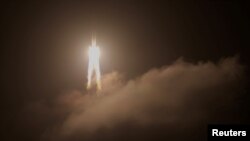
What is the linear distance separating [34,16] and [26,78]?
120 cm

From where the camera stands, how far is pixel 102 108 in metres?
8.82

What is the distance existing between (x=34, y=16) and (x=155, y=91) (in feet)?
8.92

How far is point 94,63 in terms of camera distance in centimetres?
899

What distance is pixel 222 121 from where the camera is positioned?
28.6ft

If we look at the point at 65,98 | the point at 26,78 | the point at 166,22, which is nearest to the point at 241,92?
the point at 166,22

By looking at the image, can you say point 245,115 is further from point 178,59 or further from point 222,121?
point 178,59

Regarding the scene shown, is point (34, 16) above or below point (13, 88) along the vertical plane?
above

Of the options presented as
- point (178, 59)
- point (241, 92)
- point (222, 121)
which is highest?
point (178, 59)

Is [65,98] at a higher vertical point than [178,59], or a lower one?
lower

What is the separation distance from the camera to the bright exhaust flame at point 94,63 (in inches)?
350

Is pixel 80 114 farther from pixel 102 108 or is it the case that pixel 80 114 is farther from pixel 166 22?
pixel 166 22

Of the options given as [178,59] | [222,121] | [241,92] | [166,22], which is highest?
[166,22]

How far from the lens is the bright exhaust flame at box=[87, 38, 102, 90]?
29.1ft

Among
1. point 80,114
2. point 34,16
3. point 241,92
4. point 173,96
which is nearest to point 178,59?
point 173,96
